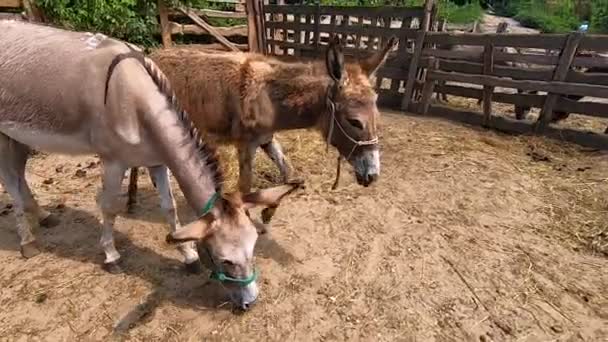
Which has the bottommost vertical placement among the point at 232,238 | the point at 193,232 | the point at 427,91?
the point at 427,91

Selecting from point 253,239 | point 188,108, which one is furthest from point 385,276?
point 188,108

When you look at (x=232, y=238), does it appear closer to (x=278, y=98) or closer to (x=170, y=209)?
(x=170, y=209)

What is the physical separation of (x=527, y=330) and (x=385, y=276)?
3.47 ft

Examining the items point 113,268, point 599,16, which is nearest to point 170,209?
point 113,268

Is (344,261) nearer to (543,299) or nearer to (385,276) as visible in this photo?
(385,276)

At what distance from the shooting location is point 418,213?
171 inches

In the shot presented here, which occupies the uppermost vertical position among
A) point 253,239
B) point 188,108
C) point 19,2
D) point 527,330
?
point 19,2

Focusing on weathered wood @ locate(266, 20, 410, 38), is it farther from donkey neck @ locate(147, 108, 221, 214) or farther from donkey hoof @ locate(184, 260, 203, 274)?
donkey hoof @ locate(184, 260, 203, 274)

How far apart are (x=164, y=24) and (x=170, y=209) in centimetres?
625

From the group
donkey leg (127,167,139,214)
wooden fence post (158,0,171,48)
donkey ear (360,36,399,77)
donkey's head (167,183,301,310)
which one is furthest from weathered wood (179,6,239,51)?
donkey's head (167,183,301,310)

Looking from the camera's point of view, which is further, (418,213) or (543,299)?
(418,213)

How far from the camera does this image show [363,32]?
8.88 meters

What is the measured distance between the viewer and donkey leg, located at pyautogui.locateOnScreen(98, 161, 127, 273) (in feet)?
10.6

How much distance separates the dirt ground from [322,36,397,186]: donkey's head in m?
0.83
